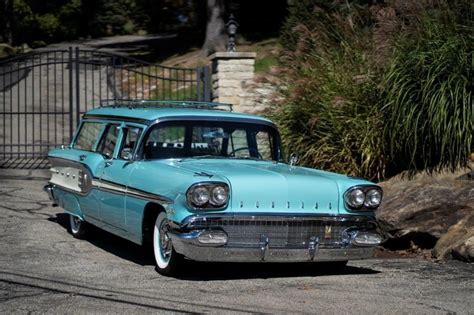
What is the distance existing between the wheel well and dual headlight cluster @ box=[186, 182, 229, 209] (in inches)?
30.1

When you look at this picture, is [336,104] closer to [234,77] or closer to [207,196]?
[234,77]

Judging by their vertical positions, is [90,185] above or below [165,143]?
below

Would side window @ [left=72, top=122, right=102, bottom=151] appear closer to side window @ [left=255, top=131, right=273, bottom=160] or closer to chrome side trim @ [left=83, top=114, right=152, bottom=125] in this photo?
chrome side trim @ [left=83, top=114, right=152, bottom=125]

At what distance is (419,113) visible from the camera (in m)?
10.8

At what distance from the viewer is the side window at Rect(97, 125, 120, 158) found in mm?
9227

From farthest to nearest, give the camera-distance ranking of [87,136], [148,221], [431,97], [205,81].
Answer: [205,81]
[431,97]
[87,136]
[148,221]

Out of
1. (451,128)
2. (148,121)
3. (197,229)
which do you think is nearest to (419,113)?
(451,128)

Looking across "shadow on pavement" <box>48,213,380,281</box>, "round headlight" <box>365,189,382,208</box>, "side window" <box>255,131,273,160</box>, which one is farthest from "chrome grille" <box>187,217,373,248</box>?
"side window" <box>255,131,273,160</box>

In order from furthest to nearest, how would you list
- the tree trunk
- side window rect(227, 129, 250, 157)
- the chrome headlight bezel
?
the tree trunk < side window rect(227, 129, 250, 157) < the chrome headlight bezel

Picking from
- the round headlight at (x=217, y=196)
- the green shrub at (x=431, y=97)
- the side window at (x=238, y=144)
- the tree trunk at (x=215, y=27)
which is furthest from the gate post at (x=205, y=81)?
the tree trunk at (x=215, y=27)

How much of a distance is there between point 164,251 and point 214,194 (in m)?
0.89

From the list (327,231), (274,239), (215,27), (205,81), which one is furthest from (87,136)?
(215,27)

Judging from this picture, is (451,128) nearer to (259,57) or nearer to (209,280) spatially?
(209,280)

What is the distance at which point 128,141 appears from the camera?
8938mm
